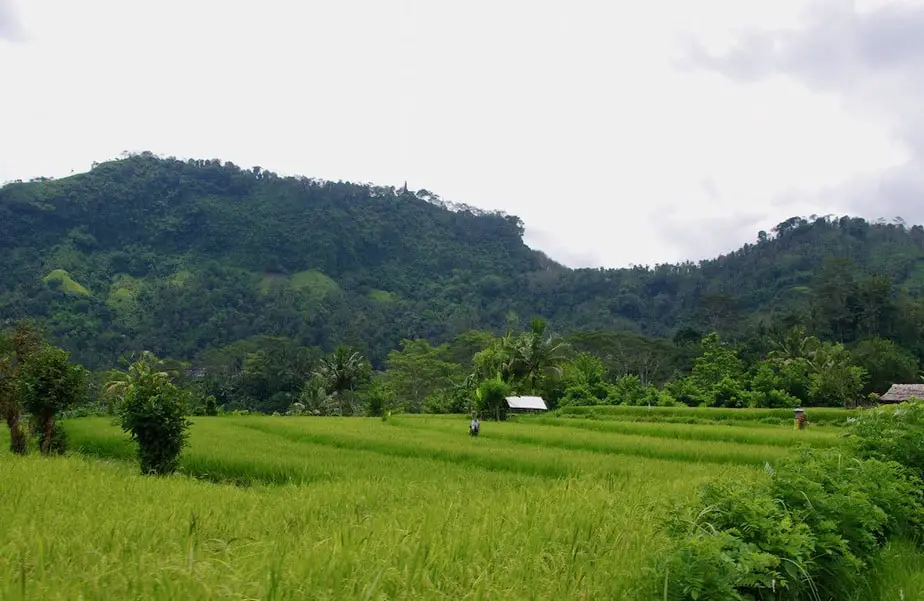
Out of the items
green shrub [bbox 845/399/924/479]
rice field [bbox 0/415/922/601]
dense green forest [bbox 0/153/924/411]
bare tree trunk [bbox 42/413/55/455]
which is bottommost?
bare tree trunk [bbox 42/413/55/455]

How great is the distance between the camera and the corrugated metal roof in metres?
32.8

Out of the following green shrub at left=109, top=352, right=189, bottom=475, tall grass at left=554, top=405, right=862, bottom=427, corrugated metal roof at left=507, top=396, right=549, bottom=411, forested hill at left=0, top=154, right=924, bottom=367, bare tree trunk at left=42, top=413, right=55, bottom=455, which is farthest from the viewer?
forested hill at left=0, top=154, right=924, bottom=367

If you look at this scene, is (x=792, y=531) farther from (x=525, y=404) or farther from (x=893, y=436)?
(x=525, y=404)

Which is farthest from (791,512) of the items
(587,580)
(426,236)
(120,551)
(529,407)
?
(426,236)

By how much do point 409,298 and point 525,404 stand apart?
80.2 metres

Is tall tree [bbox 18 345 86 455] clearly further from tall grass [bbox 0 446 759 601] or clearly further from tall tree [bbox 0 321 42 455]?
tall grass [bbox 0 446 759 601]

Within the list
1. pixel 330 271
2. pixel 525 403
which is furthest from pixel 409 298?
pixel 525 403

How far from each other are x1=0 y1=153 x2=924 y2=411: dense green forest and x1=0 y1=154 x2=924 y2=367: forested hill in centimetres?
36

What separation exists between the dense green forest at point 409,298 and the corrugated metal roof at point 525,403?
121 cm

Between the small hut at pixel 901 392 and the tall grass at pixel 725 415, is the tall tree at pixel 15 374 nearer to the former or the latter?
the tall grass at pixel 725 415

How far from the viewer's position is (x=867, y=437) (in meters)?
7.49

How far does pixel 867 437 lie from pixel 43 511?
869 cm

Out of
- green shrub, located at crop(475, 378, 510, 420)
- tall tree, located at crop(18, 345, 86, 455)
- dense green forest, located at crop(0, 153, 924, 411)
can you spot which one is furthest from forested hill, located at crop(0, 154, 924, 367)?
tall tree, located at crop(18, 345, 86, 455)

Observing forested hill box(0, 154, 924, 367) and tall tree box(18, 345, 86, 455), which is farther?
forested hill box(0, 154, 924, 367)
